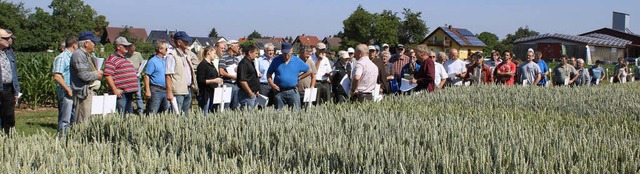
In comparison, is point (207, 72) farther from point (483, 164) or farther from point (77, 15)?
point (77, 15)

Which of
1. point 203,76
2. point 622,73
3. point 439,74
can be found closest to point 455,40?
point 622,73

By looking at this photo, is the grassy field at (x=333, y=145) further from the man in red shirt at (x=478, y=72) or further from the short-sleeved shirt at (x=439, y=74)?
the man in red shirt at (x=478, y=72)

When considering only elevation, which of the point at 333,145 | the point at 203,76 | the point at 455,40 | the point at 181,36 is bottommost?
the point at 333,145

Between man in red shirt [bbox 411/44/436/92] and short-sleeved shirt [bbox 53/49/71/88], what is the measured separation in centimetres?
553

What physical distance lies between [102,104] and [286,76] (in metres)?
3.15

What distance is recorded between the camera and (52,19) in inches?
3797

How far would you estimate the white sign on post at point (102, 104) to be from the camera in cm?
660

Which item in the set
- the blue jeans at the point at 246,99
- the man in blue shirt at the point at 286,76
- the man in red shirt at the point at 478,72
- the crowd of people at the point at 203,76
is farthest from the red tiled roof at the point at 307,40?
the blue jeans at the point at 246,99

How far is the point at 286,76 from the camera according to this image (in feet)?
30.1

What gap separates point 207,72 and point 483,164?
629 centimetres

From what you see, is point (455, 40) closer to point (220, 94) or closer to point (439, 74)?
point (439, 74)

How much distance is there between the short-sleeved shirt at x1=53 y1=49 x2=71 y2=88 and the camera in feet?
25.9

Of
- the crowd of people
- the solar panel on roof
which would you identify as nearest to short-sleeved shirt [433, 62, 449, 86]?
the crowd of people

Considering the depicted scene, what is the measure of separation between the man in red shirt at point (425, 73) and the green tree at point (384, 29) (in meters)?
79.1
